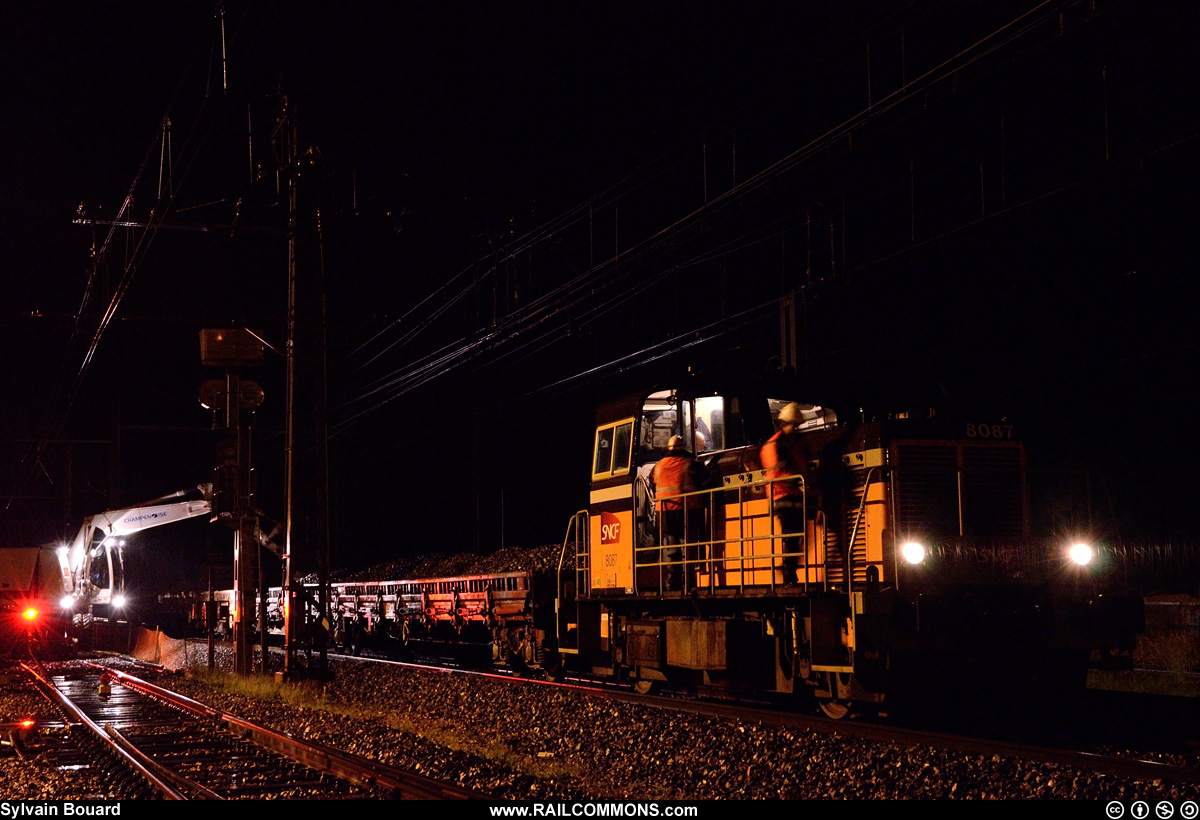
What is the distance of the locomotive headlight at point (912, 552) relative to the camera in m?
10.4

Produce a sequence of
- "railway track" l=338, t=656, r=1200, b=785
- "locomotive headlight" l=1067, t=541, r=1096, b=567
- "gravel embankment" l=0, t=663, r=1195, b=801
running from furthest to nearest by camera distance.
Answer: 1. "locomotive headlight" l=1067, t=541, r=1096, b=567
2. "railway track" l=338, t=656, r=1200, b=785
3. "gravel embankment" l=0, t=663, r=1195, b=801

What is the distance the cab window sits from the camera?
14156 mm

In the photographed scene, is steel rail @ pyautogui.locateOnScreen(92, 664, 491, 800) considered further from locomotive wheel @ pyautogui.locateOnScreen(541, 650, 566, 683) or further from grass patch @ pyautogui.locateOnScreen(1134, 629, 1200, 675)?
grass patch @ pyautogui.locateOnScreen(1134, 629, 1200, 675)

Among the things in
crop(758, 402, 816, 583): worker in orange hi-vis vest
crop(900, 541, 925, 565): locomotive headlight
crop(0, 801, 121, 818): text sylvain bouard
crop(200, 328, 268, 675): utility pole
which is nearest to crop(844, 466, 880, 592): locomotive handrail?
crop(900, 541, 925, 565): locomotive headlight

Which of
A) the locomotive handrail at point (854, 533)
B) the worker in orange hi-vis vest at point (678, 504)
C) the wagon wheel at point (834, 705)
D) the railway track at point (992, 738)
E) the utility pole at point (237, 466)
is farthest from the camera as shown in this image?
the utility pole at point (237, 466)

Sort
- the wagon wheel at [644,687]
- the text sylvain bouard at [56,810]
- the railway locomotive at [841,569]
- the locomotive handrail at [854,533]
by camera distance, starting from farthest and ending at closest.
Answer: the wagon wheel at [644,687] → the railway locomotive at [841,569] → the locomotive handrail at [854,533] → the text sylvain bouard at [56,810]

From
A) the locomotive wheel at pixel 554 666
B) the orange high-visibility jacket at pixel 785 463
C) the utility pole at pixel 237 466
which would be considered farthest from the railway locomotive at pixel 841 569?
the utility pole at pixel 237 466

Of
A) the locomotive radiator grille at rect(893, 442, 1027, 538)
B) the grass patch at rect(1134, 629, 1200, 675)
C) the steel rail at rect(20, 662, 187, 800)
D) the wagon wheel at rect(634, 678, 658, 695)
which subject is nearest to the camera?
the steel rail at rect(20, 662, 187, 800)

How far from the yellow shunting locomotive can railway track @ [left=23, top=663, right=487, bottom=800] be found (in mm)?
4110

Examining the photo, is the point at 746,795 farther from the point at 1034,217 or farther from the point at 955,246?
the point at 955,246

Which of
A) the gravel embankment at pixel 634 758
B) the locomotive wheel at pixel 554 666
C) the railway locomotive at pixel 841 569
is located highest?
the railway locomotive at pixel 841 569

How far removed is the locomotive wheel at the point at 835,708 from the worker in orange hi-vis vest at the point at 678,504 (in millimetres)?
2063

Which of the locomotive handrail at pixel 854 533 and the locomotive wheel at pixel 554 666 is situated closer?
the locomotive handrail at pixel 854 533

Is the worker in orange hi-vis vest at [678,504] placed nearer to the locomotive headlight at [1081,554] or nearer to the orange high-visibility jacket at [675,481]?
the orange high-visibility jacket at [675,481]
